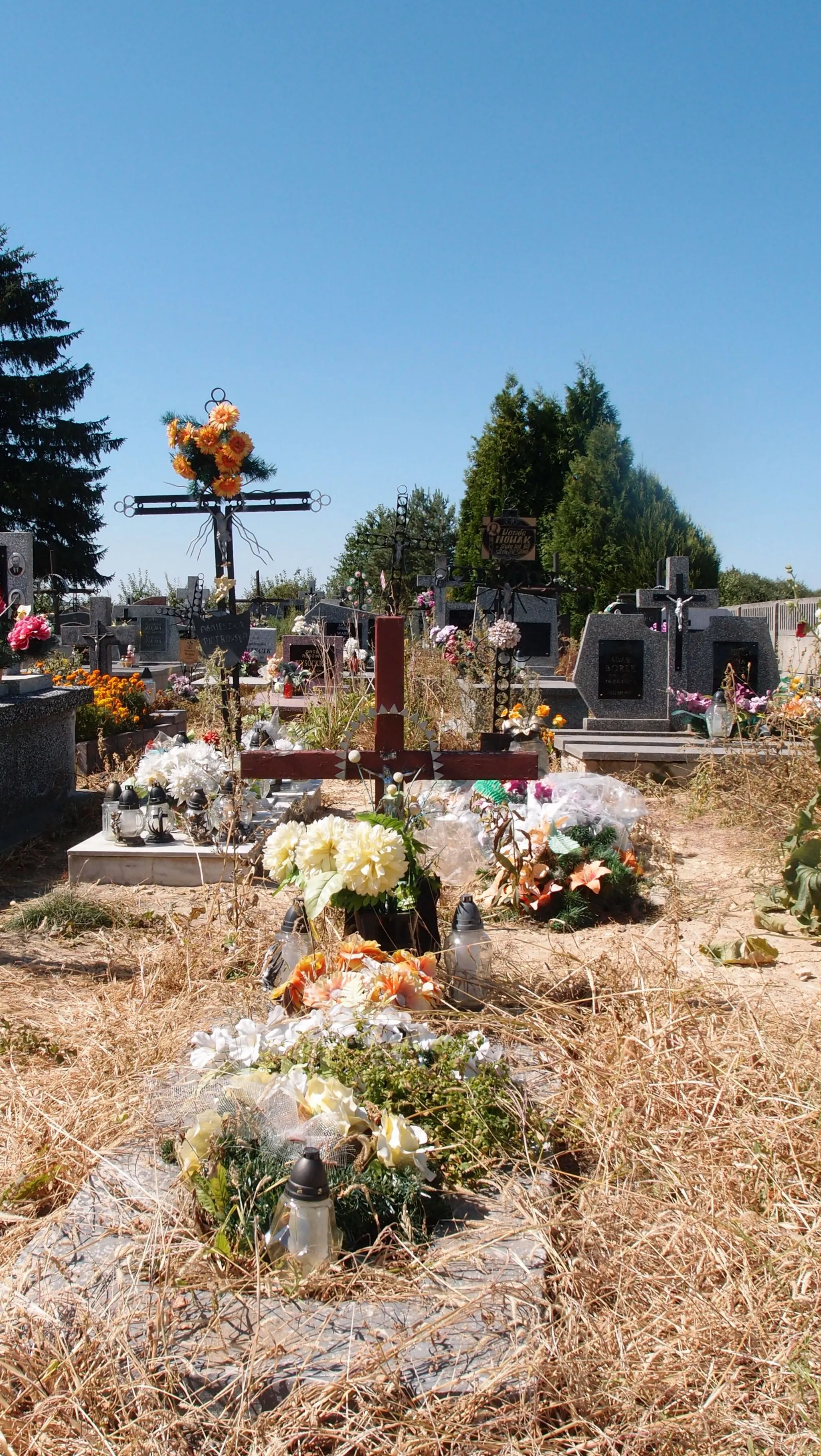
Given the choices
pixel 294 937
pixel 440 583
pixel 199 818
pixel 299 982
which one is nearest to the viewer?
pixel 299 982

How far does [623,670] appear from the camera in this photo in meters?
11.0

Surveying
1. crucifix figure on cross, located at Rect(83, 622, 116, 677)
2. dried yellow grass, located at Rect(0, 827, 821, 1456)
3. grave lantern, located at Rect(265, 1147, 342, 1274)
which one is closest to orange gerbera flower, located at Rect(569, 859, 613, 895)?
dried yellow grass, located at Rect(0, 827, 821, 1456)

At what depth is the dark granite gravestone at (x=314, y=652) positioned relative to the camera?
13330 mm

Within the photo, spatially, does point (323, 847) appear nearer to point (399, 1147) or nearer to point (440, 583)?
point (399, 1147)

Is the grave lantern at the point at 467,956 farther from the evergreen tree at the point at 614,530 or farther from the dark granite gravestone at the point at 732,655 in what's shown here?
the evergreen tree at the point at 614,530

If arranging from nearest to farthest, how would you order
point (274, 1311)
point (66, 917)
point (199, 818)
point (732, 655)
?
point (274, 1311) → point (66, 917) → point (199, 818) → point (732, 655)

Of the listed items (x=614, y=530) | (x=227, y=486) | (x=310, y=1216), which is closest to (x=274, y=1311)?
(x=310, y=1216)

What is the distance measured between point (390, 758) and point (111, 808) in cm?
302

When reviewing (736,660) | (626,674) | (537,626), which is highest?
(537,626)

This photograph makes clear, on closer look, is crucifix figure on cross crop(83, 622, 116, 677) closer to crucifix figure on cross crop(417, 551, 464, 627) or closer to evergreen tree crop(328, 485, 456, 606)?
crucifix figure on cross crop(417, 551, 464, 627)

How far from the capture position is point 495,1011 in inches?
128

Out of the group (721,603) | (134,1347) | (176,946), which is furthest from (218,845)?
(721,603)

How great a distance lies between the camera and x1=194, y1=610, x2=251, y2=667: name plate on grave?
8.20 metres

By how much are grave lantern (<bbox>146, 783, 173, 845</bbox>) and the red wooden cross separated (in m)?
2.61
